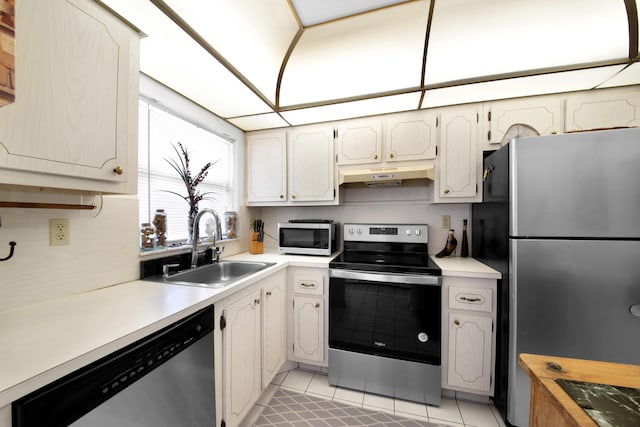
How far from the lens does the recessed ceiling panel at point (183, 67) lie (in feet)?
3.53

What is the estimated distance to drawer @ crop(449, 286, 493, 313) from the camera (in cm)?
160

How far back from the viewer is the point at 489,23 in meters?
1.39

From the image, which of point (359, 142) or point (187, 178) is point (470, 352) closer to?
point (359, 142)

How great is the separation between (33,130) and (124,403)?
1126 millimetres

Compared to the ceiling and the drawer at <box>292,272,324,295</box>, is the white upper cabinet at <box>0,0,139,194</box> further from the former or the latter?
the drawer at <box>292,272,324,295</box>

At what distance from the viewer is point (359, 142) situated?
215 cm

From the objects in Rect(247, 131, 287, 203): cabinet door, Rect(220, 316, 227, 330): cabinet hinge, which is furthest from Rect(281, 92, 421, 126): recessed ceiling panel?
Rect(220, 316, 227, 330): cabinet hinge

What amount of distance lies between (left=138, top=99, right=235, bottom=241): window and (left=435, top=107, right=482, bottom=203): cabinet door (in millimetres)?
1967

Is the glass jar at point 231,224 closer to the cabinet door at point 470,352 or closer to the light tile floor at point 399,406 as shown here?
the light tile floor at point 399,406

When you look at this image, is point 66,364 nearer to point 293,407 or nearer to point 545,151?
point 293,407

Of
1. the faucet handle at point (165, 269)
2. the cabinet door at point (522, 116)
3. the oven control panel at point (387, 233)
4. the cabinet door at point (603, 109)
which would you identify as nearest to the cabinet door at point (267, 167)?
the oven control panel at point (387, 233)

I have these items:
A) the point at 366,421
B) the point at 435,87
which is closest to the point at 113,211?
the point at 366,421

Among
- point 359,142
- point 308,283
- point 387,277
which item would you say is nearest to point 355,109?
point 359,142

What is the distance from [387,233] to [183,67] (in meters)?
1.98
